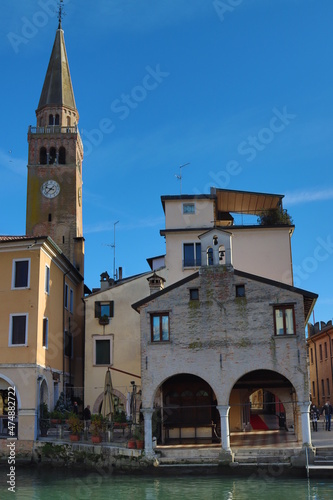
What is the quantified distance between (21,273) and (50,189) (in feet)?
85.8

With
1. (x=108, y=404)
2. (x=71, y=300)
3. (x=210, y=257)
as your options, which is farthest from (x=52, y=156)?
(x=108, y=404)

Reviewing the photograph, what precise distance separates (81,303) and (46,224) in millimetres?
15181

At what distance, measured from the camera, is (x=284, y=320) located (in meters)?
26.4

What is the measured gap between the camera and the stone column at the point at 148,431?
25.2 meters

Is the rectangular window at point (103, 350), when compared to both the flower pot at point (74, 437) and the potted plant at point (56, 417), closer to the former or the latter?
the potted plant at point (56, 417)

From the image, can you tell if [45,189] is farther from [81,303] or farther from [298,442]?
[298,442]

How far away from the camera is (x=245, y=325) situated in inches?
1050

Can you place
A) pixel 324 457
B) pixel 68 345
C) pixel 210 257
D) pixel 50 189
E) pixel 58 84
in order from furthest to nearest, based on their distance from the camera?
pixel 58 84 < pixel 50 189 < pixel 68 345 < pixel 210 257 < pixel 324 457

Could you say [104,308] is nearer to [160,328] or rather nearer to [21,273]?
[21,273]

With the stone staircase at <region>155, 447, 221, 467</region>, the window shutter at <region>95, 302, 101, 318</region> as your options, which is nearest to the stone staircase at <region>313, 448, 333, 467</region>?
the stone staircase at <region>155, 447, 221, 467</region>

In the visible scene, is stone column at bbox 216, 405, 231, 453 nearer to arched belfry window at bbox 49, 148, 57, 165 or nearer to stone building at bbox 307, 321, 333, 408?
stone building at bbox 307, 321, 333, 408

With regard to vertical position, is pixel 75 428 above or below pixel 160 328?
below

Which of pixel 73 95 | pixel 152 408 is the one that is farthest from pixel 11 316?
pixel 73 95

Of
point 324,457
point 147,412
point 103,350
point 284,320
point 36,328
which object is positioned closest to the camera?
point 324,457
